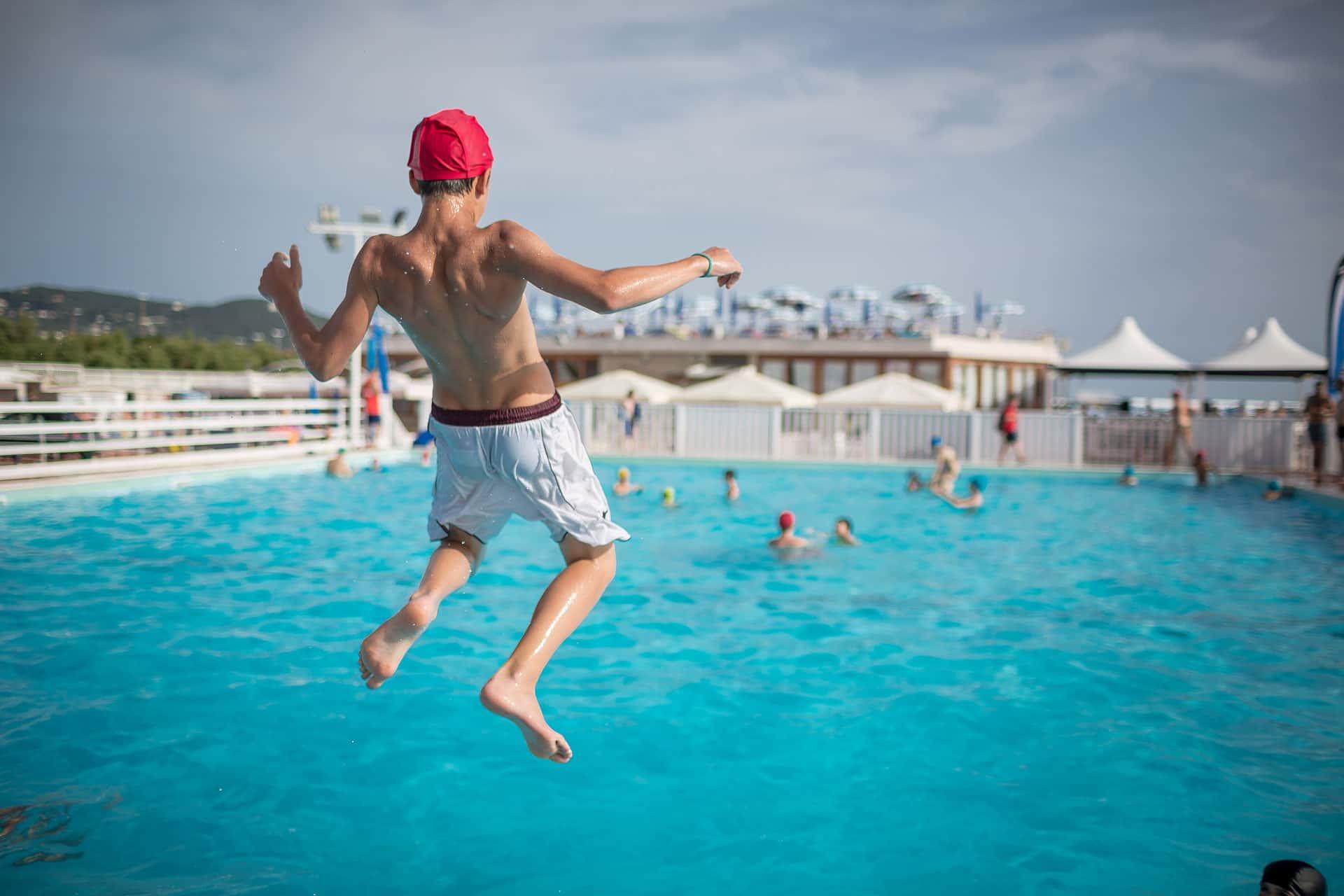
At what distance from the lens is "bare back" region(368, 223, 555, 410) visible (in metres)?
2.22

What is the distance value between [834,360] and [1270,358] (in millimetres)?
14806

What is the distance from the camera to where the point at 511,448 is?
2.34 m

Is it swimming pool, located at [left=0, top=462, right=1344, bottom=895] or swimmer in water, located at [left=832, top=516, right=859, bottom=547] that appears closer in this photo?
swimming pool, located at [left=0, top=462, right=1344, bottom=895]

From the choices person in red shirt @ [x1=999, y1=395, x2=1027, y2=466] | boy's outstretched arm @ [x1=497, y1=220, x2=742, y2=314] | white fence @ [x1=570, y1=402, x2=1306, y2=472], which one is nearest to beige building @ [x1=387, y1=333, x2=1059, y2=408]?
white fence @ [x1=570, y1=402, x2=1306, y2=472]

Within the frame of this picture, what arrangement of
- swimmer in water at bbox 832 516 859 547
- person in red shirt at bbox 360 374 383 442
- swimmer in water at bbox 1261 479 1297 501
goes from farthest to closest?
person in red shirt at bbox 360 374 383 442, swimmer in water at bbox 1261 479 1297 501, swimmer in water at bbox 832 516 859 547

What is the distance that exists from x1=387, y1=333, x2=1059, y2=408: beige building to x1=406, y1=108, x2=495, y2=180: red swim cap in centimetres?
3444

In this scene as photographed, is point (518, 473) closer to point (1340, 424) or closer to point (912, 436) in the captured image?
point (1340, 424)

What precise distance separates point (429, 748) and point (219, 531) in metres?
6.73

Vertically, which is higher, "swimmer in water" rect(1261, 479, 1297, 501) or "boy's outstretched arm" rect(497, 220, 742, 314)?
"boy's outstretched arm" rect(497, 220, 742, 314)

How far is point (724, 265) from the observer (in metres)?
2.37

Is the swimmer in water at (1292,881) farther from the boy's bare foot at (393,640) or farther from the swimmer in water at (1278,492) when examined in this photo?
the swimmer in water at (1278,492)

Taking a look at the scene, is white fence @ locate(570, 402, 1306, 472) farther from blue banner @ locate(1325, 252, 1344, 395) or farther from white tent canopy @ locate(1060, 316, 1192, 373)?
white tent canopy @ locate(1060, 316, 1192, 373)

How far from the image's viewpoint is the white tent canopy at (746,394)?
74.4 ft

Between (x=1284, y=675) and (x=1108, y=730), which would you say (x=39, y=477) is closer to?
(x=1108, y=730)
